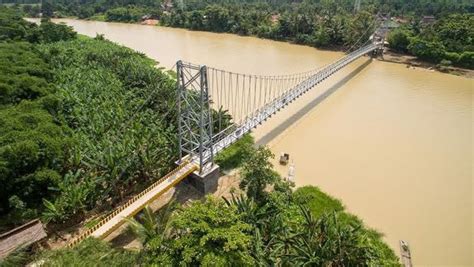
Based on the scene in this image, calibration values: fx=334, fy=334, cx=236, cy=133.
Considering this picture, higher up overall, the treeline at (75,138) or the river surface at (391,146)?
the treeline at (75,138)

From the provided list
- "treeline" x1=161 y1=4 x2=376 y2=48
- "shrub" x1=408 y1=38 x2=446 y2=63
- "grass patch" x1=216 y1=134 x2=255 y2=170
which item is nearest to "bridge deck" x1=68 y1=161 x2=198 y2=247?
"grass patch" x1=216 y1=134 x2=255 y2=170

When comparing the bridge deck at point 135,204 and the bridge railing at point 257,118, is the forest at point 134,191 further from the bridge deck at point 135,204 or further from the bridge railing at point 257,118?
the bridge railing at point 257,118

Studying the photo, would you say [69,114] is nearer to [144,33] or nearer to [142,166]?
[142,166]

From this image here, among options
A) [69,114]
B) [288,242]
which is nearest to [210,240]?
[288,242]

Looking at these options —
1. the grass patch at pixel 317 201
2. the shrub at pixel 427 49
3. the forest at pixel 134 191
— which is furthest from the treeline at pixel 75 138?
the shrub at pixel 427 49

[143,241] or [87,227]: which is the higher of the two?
[143,241]

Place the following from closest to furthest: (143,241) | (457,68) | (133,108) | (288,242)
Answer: (143,241) → (288,242) → (133,108) → (457,68)
